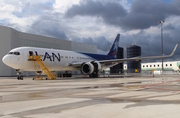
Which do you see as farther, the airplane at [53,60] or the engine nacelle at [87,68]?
the engine nacelle at [87,68]

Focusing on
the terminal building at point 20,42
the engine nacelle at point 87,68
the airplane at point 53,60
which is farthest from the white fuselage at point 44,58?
the terminal building at point 20,42

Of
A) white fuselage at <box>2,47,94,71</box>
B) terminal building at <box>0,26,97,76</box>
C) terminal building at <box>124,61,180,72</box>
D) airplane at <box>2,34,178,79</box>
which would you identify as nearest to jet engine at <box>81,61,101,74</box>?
airplane at <box>2,34,178,79</box>

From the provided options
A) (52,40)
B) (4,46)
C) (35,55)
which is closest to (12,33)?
(4,46)

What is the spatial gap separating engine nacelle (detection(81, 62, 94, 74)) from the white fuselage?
265 cm

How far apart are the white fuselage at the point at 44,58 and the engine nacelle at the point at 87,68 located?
2.65 meters

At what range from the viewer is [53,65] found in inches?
1136

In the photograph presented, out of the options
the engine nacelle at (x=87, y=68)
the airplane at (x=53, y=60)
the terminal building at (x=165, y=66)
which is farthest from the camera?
the terminal building at (x=165, y=66)

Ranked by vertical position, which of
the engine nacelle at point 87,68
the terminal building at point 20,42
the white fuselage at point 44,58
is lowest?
the engine nacelle at point 87,68

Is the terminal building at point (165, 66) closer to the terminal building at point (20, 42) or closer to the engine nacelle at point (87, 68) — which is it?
the terminal building at point (20, 42)

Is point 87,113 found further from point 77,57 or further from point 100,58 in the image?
point 100,58

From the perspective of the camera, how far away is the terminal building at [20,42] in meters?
43.1

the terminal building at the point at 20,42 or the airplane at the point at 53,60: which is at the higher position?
the terminal building at the point at 20,42

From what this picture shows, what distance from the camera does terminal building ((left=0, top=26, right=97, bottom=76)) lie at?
43.1 meters

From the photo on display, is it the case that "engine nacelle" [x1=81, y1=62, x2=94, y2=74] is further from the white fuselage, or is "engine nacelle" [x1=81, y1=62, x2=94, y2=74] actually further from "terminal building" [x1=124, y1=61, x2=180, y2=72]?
"terminal building" [x1=124, y1=61, x2=180, y2=72]
